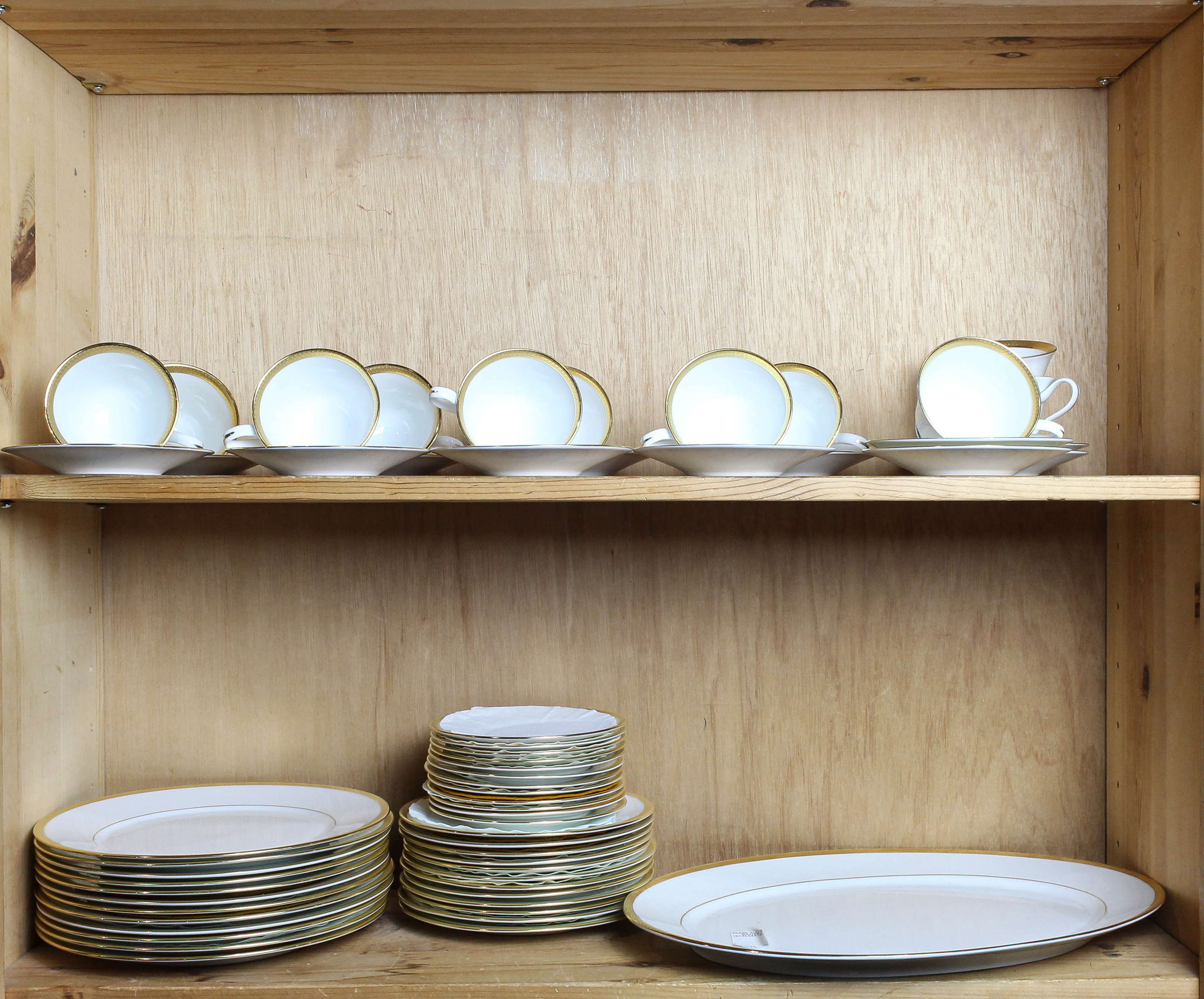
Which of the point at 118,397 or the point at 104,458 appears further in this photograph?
the point at 118,397

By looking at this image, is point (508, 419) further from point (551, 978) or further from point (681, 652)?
point (551, 978)

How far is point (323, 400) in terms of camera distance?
1.10 m

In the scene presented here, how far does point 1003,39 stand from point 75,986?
1.35 meters

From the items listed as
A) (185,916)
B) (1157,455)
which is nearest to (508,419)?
(185,916)

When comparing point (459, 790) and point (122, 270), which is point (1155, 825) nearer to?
point (459, 790)

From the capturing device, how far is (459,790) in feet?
3.52

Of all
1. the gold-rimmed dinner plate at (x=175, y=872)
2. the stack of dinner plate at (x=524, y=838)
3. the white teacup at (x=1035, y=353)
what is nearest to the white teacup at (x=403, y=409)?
the stack of dinner plate at (x=524, y=838)

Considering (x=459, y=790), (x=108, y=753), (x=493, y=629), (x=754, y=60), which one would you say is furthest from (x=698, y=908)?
(x=754, y=60)

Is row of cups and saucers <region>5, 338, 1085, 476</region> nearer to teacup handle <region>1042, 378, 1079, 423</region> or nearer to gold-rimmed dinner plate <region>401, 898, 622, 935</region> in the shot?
teacup handle <region>1042, 378, 1079, 423</region>

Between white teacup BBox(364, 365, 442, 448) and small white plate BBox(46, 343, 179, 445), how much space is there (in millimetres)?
222

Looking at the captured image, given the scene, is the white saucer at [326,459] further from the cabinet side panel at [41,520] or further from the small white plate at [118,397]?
the cabinet side panel at [41,520]

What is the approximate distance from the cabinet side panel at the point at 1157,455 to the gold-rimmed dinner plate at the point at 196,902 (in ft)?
2.91

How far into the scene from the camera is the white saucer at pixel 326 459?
0.98 meters

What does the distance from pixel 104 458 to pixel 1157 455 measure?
110cm
